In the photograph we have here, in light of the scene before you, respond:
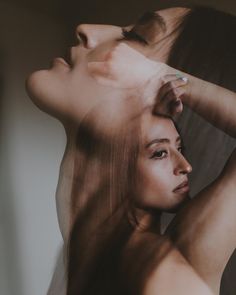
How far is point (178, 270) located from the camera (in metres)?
0.90

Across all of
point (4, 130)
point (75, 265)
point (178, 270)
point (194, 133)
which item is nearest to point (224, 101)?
point (194, 133)

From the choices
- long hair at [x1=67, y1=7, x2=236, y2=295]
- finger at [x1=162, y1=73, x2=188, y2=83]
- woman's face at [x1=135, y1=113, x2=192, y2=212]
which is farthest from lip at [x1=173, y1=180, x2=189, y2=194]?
finger at [x1=162, y1=73, x2=188, y2=83]

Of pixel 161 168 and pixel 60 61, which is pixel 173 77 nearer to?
pixel 161 168

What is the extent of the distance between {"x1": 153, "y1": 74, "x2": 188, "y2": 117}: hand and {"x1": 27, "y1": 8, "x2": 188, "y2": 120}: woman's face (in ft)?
0.18

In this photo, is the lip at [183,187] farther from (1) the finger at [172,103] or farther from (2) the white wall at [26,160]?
(2) the white wall at [26,160]

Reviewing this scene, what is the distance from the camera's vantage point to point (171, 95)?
0.98 meters

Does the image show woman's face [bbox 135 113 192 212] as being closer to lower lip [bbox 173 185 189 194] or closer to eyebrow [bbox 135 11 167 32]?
lower lip [bbox 173 185 189 194]

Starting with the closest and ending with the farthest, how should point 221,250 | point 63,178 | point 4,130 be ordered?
point 221,250, point 63,178, point 4,130

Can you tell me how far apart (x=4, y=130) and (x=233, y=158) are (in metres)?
0.63

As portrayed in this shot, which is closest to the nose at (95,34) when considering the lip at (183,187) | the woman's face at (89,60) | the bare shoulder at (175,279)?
the woman's face at (89,60)

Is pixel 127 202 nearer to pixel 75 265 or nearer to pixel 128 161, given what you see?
pixel 128 161

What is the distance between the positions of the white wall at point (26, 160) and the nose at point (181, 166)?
0.99ft

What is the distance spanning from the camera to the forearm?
915 mm

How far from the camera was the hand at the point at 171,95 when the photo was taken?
3.19ft
